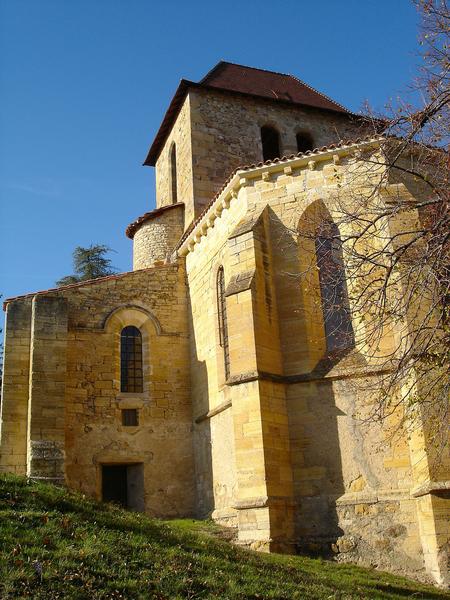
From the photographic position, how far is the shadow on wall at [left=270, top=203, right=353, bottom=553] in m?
12.2

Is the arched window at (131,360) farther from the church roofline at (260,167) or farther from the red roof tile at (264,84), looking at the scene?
the red roof tile at (264,84)

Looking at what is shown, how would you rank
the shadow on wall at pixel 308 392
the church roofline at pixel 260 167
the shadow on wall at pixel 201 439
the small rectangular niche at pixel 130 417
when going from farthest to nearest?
the small rectangular niche at pixel 130 417
the shadow on wall at pixel 201 439
the church roofline at pixel 260 167
the shadow on wall at pixel 308 392

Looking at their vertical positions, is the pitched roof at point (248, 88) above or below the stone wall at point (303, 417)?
above

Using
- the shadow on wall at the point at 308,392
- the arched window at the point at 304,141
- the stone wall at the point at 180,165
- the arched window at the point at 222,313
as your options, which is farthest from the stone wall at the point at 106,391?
the arched window at the point at 304,141

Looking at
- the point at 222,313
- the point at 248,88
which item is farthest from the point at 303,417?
the point at 248,88

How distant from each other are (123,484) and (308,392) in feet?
20.2

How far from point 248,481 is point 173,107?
14112 mm

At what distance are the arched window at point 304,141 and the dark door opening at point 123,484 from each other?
40.1 feet

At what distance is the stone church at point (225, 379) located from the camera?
1198 centimetres

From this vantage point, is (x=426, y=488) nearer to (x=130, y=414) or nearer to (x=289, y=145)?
(x=130, y=414)

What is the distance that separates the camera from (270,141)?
2230cm

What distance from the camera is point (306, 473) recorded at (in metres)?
12.5

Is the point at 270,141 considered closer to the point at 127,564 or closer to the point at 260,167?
the point at 260,167

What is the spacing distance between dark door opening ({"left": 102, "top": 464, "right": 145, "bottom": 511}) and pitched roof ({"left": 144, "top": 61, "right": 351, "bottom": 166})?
39.4ft
